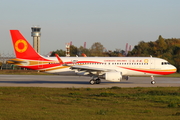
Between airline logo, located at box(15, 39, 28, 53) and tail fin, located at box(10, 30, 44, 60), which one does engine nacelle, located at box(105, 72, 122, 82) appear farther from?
airline logo, located at box(15, 39, 28, 53)

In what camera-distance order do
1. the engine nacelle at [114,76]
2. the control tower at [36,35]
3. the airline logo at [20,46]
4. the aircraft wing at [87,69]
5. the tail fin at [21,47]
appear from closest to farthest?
the engine nacelle at [114,76]
the aircraft wing at [87,69]
the tail fin at [21,47]
the airline logo at [20,46]
the control tower at [36,35]

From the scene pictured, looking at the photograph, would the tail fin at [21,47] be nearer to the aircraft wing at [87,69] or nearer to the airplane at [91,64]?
the airplane at [91,64]

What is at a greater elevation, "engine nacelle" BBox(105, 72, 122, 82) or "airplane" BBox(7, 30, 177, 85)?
"airplane" BBox(7, 30, 177, 85)

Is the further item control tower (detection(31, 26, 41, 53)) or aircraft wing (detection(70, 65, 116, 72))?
control tower (detection(31, 26, 41, 53))

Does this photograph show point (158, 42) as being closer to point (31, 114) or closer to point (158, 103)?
point (158, 103)

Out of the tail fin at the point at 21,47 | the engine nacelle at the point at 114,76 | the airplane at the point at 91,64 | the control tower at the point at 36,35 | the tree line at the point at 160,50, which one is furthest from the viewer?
the control tower at the point at 36,35

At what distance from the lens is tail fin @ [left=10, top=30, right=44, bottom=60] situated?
37862 millimetres

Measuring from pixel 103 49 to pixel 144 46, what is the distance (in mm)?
27045

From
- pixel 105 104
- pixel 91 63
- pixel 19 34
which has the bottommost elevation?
pixel 105 104

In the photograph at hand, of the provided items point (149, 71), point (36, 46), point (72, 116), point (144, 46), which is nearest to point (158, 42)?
point (144, 46)

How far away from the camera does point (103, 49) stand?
13125cm

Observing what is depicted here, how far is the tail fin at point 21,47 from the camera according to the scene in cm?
3786

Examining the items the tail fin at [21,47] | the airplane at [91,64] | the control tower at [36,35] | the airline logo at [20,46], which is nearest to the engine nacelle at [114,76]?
the airplane at [91,64]

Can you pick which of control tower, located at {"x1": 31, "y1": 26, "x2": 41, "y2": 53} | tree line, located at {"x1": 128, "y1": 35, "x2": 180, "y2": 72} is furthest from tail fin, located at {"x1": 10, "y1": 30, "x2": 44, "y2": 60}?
control tower, located at {"x1": 31, "y1": 26, "x2": 41, "y2": 53}
